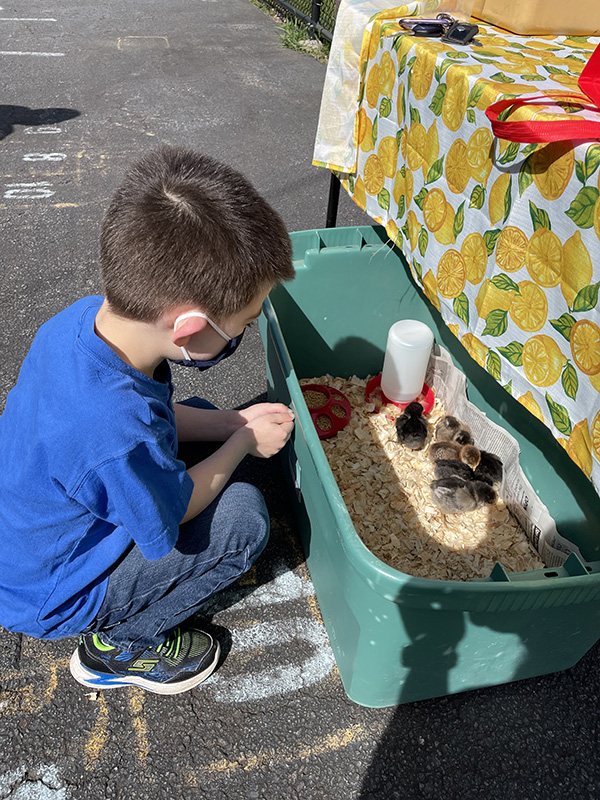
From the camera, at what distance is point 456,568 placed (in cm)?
155

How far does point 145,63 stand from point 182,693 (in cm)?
534

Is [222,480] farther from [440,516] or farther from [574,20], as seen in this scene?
[574,20]

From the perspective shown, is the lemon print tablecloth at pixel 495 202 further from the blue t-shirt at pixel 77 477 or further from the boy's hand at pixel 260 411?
the blue t-shirt at pixel 77 477

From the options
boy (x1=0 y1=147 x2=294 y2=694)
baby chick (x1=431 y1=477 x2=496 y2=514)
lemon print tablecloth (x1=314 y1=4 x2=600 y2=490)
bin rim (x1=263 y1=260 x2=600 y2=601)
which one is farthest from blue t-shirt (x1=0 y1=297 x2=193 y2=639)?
baby chick (x1=431 y1=477 x2=496 y2=514)

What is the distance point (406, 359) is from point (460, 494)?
0.47 m

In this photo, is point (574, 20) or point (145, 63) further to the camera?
point (145, 63)

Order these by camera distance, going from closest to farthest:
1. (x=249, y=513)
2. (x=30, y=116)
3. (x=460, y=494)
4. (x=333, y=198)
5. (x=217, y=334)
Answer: (x=217, y=334), (x=249, y=513), (x=460, y=494), (x=333, y=198), (x=30, y=116)

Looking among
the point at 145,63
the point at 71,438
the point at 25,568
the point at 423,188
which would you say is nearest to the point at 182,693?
the point at 25,568

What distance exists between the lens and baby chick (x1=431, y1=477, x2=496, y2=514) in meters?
1.62

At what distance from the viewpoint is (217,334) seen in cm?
104

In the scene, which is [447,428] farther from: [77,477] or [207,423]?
[77,477]

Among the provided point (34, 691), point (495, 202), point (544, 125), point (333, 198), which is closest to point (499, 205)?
point (495, 202)

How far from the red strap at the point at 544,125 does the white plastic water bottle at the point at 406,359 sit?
81 cm

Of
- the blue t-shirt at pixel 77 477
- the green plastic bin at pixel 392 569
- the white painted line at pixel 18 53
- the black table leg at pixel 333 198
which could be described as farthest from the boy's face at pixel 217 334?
the white painted line at pixel 18 53
